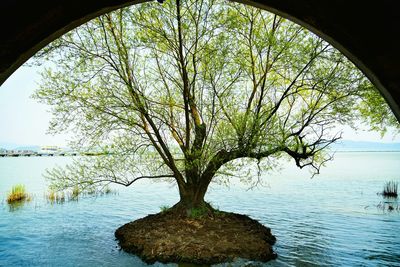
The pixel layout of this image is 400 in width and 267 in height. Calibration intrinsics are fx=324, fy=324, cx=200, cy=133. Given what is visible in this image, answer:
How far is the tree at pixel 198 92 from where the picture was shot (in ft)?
39.0

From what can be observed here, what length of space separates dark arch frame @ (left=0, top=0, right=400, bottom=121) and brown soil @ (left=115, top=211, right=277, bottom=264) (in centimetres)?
885

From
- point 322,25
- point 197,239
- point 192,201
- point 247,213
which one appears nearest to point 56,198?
point 247,213

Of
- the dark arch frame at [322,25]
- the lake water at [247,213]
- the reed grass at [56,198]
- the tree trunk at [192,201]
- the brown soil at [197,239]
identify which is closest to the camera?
the dark arch frame at [322,25]

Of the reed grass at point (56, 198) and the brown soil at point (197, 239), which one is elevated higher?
the reed grass at point (56, 198)

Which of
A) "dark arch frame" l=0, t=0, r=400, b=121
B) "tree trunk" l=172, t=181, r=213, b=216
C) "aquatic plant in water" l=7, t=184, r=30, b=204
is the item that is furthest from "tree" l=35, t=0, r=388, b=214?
"aquatic plant in water" l=7, t=184, r=30, b=204

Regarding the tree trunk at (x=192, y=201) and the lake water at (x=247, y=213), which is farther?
the tree trunk at (x=192, y=201)

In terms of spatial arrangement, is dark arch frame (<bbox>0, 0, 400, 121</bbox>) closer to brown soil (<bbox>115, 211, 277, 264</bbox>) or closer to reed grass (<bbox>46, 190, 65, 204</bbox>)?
brown soil (<bbox>115, 211, 277, 264</bbox>)

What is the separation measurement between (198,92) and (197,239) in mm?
5560

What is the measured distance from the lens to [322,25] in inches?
112

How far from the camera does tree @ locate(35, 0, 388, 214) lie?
11.9 m

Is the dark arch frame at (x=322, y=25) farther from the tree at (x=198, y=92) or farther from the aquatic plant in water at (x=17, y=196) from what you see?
the aquatic plant in water at (x=17, y=196)

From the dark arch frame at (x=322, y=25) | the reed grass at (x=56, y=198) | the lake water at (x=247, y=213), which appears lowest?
the lake water at (x=247, y=213)

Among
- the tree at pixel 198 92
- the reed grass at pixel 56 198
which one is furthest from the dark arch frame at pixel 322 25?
the reed grass at pixel 56 198

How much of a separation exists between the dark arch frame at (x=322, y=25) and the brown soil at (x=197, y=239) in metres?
8.85
